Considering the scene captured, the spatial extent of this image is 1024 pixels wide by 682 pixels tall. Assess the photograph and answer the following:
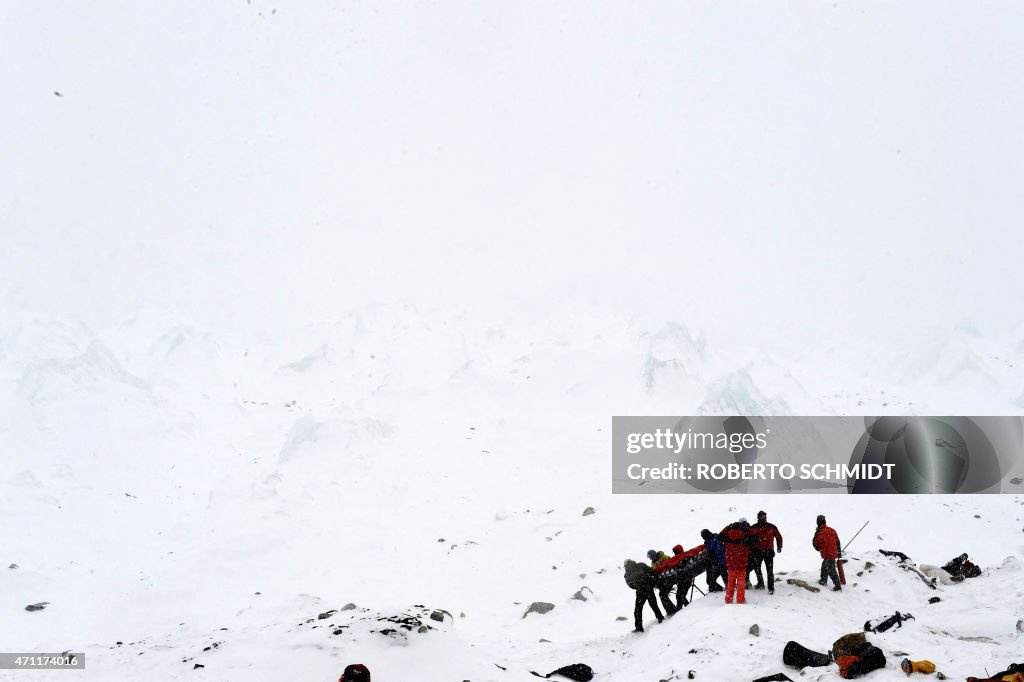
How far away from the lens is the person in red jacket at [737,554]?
878 cm

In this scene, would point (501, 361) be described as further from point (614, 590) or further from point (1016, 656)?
point (1016, 656)

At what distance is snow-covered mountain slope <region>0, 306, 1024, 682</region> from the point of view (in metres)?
7.84

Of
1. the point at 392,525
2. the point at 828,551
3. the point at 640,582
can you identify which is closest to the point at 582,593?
the point at 640,582

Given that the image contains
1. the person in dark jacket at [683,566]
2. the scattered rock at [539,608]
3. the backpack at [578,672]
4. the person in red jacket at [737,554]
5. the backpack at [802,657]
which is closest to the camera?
the backpack at [802,657]

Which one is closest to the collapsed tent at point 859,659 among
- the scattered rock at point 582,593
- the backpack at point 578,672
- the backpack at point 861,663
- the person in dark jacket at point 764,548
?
the backpack at point 861,663

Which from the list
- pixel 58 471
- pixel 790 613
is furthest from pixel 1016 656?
pixel 58 471

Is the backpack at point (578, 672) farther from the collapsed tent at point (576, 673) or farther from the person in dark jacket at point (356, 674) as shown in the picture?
the person in dark jacket at point (356, 674)

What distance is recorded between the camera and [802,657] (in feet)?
22.1
